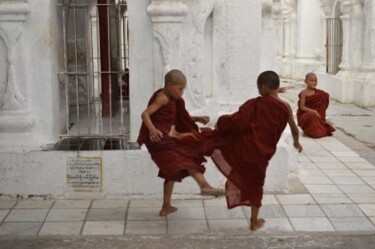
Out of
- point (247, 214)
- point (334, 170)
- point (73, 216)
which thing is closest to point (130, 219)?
point (73, 216)

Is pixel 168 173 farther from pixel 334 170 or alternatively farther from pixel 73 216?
pixel 334 170

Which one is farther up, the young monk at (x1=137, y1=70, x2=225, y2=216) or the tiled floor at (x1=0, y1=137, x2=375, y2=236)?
the young monk at (x1=137, y1=70, x2=225, y2=216)

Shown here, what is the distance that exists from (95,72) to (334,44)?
10.8m

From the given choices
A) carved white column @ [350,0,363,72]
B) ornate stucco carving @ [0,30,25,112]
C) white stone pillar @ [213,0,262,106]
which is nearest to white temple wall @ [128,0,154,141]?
white stone pillar @ [213,0,262,106]

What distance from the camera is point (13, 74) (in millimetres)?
6047

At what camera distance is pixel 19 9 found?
5941mm

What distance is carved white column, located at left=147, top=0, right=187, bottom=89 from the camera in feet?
19.5

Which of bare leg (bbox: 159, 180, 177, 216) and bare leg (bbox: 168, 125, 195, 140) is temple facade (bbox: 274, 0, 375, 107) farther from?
bare leg (bbox: 159, 180, 177, 216)

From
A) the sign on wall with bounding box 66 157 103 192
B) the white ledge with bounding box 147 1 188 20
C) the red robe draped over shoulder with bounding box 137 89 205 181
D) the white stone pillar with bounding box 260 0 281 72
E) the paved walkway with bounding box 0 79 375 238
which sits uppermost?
the white ledge with bounding box 147 1 188 20

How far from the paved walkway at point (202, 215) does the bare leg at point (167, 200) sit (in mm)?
53

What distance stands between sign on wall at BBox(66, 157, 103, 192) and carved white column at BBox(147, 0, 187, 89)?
3.59ft

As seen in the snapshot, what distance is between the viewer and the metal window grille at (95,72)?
6578 mm

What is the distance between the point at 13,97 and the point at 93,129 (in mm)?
996

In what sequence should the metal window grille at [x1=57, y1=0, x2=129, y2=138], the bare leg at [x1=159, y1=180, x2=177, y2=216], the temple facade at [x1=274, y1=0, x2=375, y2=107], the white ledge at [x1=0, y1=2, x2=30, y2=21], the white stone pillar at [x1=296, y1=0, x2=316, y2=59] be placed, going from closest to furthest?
the bare leg at [x1=159, y1=180, x2=177, y2=216], the white ledge at [x1=0, y1=2, x2=30, y2=21], the metal window grille at [x1=57, y1=0, x2=129, y2=138], the temple facade at [x1=274, y1=0, x2=375, y2=107], the white stone pillar at [x1=296, y1=0, x2=316, y2=59]
